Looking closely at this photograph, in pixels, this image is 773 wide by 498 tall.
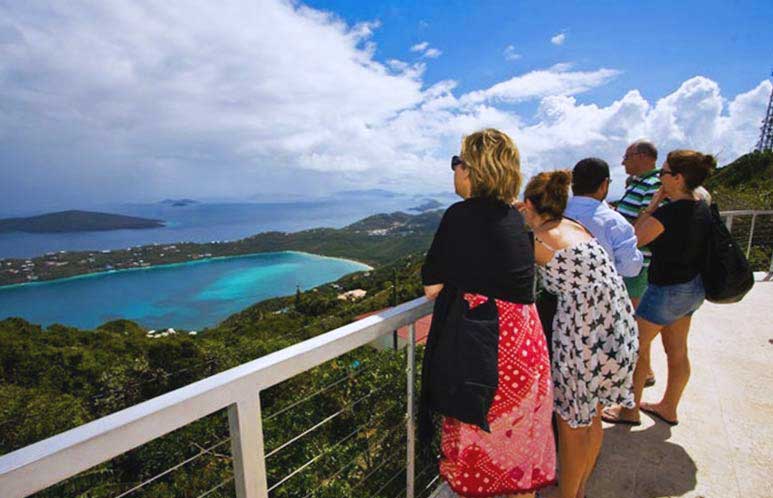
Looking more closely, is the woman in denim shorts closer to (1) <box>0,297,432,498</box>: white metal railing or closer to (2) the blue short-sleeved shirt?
(2) the blue short-sleeved shirt

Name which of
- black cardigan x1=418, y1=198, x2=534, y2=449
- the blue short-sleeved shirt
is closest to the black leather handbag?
black cardigan x1=418, y1=198, x2=534, y2=449

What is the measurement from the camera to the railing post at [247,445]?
3.07 ft

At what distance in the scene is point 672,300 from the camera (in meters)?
2.24

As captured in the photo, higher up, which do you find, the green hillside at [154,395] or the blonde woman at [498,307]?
the blonde woman at [498,307]

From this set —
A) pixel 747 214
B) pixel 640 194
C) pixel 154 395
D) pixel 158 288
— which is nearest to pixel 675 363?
pixel 640 194

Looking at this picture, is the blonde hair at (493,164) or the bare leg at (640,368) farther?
the bare leg at (640,368)

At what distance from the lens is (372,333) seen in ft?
4.18

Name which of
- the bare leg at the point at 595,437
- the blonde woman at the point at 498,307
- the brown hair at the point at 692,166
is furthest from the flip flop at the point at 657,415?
the blonde woman at the point at 498,307

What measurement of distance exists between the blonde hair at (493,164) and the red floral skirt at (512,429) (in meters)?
0.36

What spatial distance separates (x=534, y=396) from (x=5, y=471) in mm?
1335

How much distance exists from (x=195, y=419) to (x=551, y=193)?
1.35 meters

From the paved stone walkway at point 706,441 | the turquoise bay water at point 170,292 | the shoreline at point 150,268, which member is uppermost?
the paved stone walkway at point 706,441

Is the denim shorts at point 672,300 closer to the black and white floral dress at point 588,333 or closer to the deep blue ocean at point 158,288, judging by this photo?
the black and white floral dress at point 588,333

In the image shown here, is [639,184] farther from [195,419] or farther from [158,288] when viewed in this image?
[158,288]
